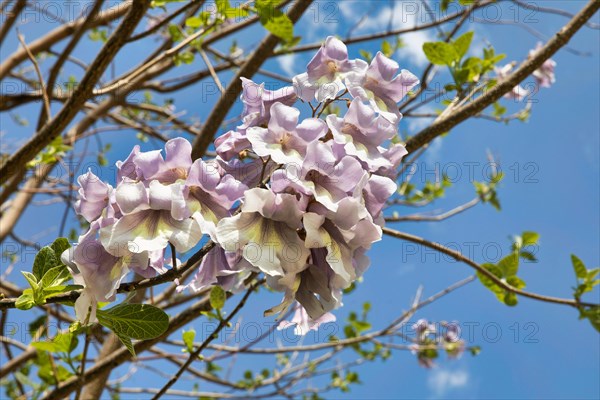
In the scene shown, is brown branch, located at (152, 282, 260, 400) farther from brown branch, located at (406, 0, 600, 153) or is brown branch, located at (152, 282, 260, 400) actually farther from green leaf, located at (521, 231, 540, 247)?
green leaf, located at (521, 231, 540, 247)

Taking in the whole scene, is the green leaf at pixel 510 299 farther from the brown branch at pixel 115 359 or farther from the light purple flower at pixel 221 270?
the light purple flower at pixel 221 270

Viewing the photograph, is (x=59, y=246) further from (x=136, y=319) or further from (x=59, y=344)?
(x=59, y=344)

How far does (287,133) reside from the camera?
67cm

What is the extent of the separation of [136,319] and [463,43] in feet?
3.36

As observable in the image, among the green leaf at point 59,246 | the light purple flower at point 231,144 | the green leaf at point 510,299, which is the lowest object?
the green leaf at point 59,246

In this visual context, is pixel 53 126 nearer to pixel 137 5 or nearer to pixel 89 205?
pixel 137 5

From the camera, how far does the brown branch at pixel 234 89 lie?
1647mm

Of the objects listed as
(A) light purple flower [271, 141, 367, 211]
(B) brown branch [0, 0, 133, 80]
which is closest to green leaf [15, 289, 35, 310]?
(A) light purple flower [271, 141, 367, 211]

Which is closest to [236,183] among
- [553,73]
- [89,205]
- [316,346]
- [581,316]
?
[89,205]

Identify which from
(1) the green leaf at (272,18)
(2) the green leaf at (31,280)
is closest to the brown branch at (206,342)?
(2) the green leaf at (31,280)

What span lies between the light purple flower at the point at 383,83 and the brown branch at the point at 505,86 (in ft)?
2.36

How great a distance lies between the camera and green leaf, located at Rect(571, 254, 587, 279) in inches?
57.1

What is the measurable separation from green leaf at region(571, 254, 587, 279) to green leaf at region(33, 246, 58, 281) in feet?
4.25

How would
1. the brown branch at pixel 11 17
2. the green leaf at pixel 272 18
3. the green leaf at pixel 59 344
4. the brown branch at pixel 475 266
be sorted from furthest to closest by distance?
the brown branch at pixel 11 17, the brown branch at pixel 475 266, the green leaf at pixel 272 18, the green leaf at pixel 59 344
